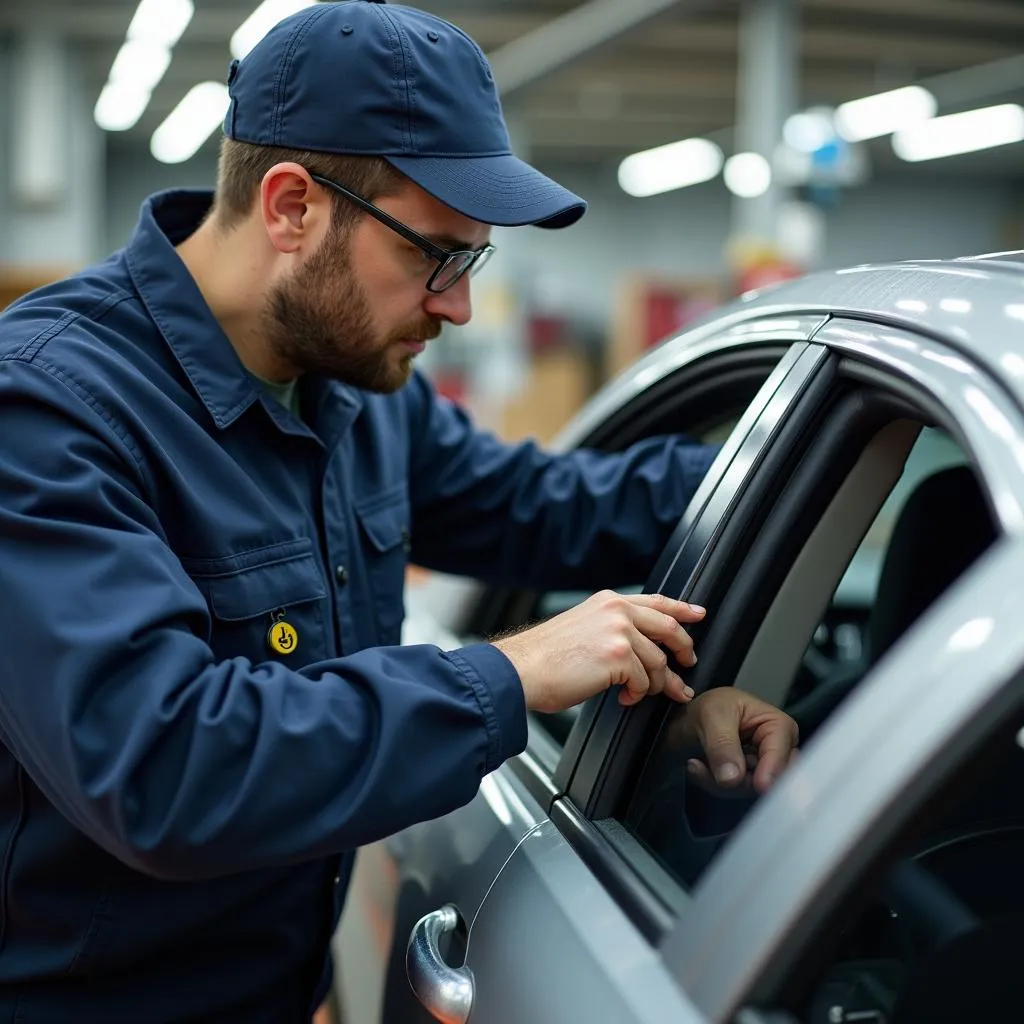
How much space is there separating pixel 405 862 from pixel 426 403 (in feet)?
2.41

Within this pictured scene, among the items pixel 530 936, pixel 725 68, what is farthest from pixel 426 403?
pixel 725 68

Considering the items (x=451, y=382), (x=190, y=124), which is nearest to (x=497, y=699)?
(x=451, y=382)

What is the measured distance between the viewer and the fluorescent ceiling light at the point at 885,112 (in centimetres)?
1145

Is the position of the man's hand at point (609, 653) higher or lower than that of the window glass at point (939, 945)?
higher

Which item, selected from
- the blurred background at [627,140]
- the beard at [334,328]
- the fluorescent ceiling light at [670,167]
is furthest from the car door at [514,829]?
the fluorescent ceiling light at [670,167]

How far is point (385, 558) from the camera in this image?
166cm

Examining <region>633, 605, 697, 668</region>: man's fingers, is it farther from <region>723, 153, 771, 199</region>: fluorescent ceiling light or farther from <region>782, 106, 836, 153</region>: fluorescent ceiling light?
<region>723, 153, 771, 199</region>: fluorescent ceiling light

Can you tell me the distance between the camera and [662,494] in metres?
1.70

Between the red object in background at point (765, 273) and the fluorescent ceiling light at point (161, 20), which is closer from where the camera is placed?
the red object in background at point (765, 273)

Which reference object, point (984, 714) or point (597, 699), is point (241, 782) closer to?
point (597, 699)

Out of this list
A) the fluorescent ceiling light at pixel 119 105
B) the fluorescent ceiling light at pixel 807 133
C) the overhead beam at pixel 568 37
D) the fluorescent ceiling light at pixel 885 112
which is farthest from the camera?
the fluorescent ceiling light at pixel 885 112

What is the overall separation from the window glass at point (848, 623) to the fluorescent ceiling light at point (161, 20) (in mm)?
7587

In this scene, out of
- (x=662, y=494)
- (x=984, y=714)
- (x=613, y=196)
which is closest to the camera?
(x=984, y=714)

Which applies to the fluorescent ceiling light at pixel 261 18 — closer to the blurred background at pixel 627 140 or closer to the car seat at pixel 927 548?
the blurred background at pixel 627 140
